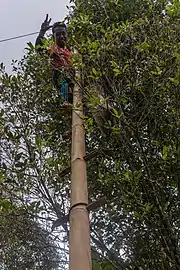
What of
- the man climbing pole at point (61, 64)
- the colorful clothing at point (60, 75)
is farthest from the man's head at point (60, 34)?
the colorful clothing at point (60, 75)

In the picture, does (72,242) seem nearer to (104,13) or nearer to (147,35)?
(147,35)

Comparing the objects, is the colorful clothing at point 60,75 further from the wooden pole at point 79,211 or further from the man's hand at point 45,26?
the man's hand at point 45,26

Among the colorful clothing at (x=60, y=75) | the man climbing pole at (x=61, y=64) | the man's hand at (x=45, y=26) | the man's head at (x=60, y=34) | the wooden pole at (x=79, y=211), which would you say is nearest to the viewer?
the wooden pole at (x=79, y=211)

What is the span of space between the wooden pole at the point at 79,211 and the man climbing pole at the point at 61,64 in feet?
1.10

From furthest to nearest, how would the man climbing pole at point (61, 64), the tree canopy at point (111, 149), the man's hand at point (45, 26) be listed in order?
the man's hand at point (45, 26), the man climbing pole at point (61, 64), the tree canopy at point (111, 149)

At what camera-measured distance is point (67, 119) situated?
2.79m

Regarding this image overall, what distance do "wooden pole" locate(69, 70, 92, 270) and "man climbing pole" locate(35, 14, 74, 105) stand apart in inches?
13.2

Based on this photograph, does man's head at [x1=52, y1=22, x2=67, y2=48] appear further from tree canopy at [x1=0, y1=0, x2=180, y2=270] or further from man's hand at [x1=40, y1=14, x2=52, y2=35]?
man's hand at [x1=40, y1=14, x2=52, y2=35]

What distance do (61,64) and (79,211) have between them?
1.18m

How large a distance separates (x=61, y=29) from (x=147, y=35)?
0.97 metres

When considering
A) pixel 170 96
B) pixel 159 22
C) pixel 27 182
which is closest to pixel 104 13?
pixel 159 22

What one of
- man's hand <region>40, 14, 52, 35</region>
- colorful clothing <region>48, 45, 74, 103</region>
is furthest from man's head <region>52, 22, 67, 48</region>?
man's hand <region>40, 14, 52, 35</region>

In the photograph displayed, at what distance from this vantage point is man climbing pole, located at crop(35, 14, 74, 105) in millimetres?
2549

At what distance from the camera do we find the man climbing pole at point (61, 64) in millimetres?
2549
